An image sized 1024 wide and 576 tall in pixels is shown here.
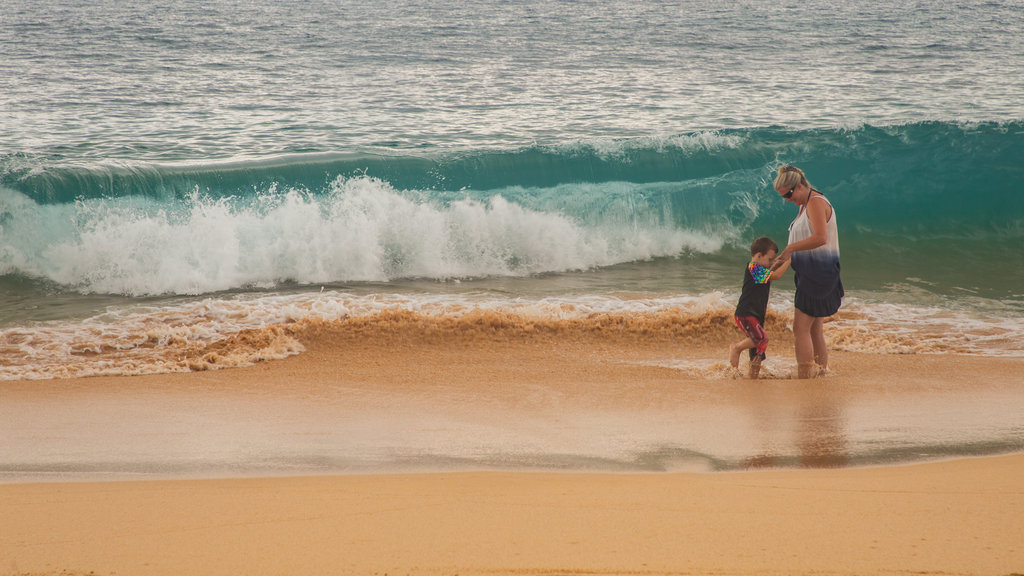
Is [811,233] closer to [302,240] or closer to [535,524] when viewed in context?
[535,524]

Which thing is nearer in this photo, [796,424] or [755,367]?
[796,424]

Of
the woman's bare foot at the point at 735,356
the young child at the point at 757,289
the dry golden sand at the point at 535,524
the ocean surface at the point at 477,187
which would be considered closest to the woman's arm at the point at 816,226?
the young child at the point at 757,289

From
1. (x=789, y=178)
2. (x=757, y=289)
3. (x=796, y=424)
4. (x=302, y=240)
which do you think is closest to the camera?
(x=796, y=424)

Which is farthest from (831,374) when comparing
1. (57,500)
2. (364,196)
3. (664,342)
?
(364,196)

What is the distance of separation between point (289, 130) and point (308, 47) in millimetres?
9899

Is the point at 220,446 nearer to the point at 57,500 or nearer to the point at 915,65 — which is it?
the point at 57,500

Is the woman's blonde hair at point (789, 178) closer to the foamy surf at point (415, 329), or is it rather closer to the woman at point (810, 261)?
the woman at point (810, 261)

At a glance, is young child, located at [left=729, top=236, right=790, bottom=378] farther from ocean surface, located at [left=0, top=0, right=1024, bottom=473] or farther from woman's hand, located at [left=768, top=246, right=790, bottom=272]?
ocean surface, located at [left=0, top=0, right=1024, bottom=473]

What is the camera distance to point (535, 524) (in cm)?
307

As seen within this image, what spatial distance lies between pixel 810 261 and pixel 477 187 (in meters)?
7.77

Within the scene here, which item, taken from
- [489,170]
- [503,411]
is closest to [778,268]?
[503,411]

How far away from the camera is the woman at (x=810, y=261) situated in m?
5.20

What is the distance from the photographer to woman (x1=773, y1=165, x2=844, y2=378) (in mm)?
5195

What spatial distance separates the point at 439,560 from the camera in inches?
109
